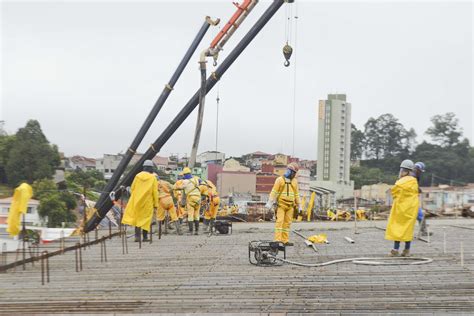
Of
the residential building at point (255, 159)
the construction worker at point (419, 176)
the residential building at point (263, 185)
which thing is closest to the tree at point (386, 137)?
the residential building at point (255, 159)

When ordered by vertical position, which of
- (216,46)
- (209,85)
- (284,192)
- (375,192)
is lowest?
(375,192)

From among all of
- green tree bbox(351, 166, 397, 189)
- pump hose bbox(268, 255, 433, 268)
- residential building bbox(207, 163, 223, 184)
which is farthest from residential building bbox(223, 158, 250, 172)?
pump hose bbox(268, 255, 433, 268)

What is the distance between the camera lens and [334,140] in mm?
97562

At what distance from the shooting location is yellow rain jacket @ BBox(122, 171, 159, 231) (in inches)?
561

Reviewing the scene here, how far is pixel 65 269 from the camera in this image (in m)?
10.4

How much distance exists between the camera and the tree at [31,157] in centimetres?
2169

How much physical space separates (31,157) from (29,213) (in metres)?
14.0

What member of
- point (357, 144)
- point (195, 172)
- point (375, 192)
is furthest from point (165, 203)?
point (357, 144)

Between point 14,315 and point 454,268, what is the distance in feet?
20.1

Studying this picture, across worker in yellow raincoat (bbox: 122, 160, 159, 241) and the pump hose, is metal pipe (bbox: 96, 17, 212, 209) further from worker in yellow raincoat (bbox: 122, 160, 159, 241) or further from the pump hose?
the pump hose

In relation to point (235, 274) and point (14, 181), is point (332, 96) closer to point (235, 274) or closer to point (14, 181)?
point (14, 181)

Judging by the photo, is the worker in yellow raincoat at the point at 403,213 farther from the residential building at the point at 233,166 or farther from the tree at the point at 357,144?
the tree at the point at 357,144

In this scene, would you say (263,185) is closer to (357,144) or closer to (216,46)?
(216,46)

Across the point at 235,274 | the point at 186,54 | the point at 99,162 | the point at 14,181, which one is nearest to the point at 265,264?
the point at 235,274
